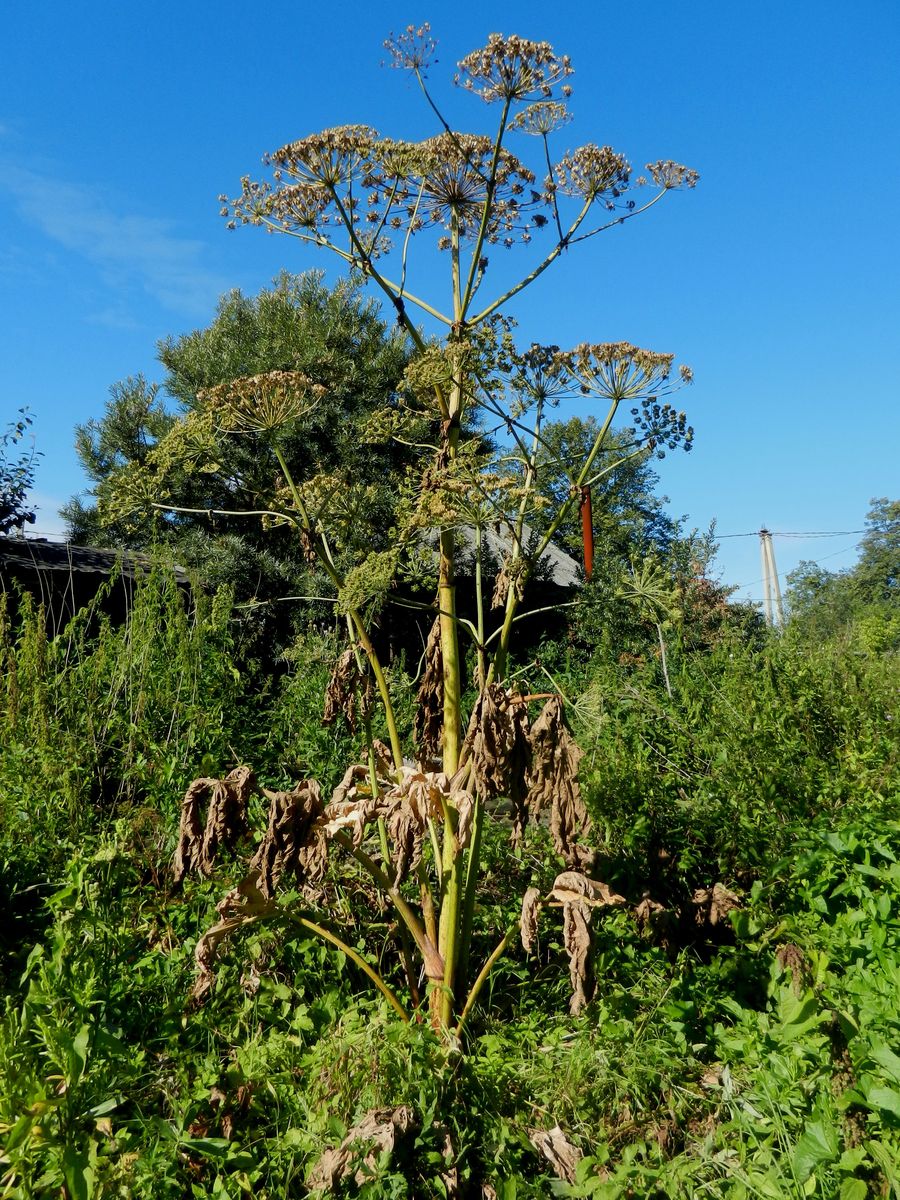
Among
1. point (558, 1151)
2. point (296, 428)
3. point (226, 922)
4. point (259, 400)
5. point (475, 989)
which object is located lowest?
point (558, 1151)

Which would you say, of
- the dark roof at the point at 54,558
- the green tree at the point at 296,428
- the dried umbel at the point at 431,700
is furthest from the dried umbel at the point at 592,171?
the green tree at the point at 296,428

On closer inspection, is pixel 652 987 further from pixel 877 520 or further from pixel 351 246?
pixel 877 520

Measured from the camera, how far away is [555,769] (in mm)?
2686

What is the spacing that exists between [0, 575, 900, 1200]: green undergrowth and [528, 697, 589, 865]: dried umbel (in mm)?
434

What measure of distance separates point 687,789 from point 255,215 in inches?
128

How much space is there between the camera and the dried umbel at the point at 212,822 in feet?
9.02

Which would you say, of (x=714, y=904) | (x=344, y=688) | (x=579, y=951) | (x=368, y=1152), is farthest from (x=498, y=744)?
(x=714, y=904)

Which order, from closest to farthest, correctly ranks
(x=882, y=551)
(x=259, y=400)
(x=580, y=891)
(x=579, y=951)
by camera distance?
(x=579, y=951)
(x=580, y=891)
(x=259, y=400)
(x=882, y=551)

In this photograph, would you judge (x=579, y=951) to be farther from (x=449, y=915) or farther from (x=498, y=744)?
(x=498, y=744)

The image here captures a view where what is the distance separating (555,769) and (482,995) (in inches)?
42.0

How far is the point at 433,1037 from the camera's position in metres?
2.71

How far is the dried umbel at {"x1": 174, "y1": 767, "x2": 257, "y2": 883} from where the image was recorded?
9.02 ft

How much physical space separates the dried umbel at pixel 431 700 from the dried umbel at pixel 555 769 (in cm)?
53

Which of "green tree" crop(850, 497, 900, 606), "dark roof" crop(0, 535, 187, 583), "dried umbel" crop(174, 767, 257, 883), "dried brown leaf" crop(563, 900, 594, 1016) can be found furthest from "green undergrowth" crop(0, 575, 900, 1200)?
"green tree" crop(850, 497, 900, 606)
